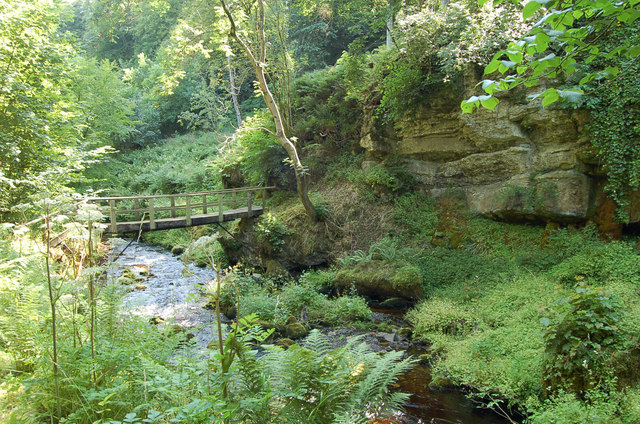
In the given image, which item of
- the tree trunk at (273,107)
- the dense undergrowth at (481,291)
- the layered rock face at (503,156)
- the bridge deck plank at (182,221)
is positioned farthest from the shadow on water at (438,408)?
the bridge deck plank at (182,221)

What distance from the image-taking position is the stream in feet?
16.0

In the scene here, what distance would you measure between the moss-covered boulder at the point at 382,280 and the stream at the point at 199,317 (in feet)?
2.19

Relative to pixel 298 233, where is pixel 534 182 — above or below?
above

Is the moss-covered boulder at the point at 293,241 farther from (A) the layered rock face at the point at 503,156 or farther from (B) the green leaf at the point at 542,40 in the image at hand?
(B) the green leaf at the point at 542,40

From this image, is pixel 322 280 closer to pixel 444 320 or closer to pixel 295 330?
pixel 295 330

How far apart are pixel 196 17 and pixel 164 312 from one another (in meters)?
10.8

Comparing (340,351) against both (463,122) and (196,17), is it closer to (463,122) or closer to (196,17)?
(463,122)

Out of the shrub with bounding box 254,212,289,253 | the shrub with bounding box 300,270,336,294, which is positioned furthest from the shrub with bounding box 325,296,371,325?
the shrub with bounding box 254,212,289,253

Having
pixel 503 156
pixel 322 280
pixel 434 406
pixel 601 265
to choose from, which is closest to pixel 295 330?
pixel 322 280

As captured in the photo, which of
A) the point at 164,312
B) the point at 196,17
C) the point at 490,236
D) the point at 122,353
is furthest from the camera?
the point at 196,17

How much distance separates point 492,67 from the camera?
6.67ft

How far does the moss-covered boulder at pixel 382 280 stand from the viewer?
8.80m

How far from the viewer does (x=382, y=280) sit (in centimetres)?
920

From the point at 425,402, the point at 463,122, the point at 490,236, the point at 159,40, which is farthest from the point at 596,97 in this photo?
the point at 159,40
